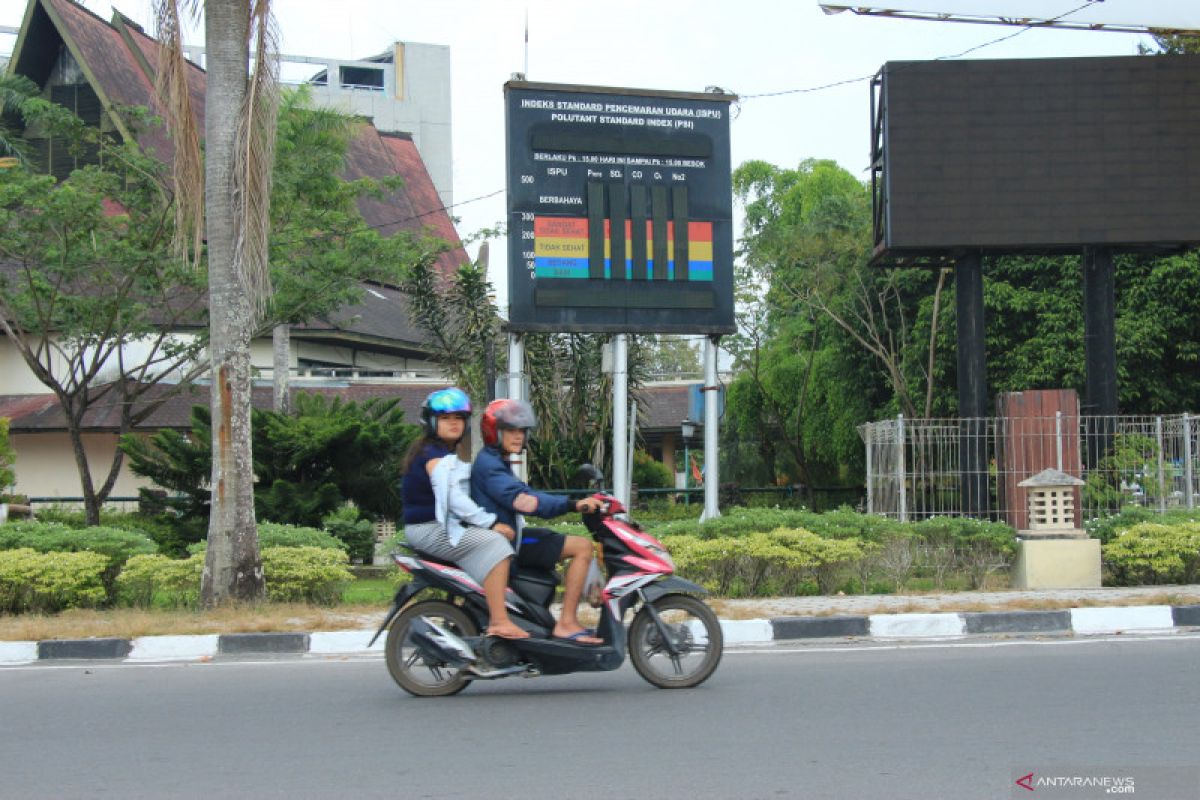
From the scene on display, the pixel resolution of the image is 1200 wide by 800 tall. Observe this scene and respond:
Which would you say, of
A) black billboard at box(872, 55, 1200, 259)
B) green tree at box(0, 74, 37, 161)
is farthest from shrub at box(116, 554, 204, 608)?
green tree at box(0, 74, 37, 161)

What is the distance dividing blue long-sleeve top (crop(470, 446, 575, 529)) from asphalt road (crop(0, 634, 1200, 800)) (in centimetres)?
99

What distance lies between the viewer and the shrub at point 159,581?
34.7ft

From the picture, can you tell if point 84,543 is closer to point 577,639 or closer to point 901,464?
point 577,639

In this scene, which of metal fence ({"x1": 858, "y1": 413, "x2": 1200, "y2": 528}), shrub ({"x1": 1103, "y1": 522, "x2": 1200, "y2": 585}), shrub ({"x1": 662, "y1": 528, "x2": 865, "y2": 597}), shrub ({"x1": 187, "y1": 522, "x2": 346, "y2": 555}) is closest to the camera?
shrub ({"x1": 662, "y1": 528, "x2": 865, "y2": 597})

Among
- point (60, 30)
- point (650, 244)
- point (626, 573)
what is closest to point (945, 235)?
point (650, 244)

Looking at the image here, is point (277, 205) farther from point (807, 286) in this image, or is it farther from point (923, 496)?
point (807, 286)

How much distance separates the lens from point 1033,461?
1377 cm

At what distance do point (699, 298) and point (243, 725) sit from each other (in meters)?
8.70

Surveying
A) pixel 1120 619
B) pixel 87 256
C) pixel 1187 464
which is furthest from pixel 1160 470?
pixel 87 256

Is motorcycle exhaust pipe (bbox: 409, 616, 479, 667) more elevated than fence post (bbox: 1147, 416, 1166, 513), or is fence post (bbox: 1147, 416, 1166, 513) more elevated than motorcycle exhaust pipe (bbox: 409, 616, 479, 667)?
fence post (bbox: 1147, 416, 1166, 513)

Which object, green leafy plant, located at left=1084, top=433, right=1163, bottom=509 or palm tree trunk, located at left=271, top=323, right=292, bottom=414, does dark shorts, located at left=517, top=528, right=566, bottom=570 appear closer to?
green leafy plant, located at left=1084, top=433, right=1163, bottom=509

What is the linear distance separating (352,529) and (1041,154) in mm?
10497

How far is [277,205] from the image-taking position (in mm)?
20328

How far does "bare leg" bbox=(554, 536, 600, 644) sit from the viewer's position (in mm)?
6500
